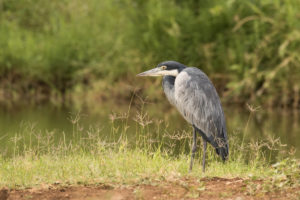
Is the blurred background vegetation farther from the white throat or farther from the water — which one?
the white throat

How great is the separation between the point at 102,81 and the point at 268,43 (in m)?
5.00

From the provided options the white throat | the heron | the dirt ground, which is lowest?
the dirt ground

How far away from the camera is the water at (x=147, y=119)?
1027cm

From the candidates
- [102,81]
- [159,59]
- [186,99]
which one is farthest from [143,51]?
[186,99]

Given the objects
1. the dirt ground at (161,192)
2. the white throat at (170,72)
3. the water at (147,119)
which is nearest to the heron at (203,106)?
the white throat at (170,72)

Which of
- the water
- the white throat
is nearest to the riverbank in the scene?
the white throat

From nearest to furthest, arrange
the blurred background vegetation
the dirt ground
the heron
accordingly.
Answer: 1. the dirt ground
2. the heron
3. the blurred background vegetation

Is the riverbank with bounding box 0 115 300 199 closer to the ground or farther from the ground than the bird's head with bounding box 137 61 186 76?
closer to the ground

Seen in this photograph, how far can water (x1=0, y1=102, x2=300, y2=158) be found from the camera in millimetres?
10273

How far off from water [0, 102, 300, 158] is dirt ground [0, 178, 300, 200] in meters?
4.02

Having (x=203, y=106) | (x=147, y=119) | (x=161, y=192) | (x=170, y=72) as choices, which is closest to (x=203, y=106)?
(x=203, y=106)

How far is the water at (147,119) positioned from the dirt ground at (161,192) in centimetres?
402

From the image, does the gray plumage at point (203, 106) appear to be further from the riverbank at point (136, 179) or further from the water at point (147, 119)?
the water at point (147, 119)

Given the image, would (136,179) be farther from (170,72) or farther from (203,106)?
(170,72)
